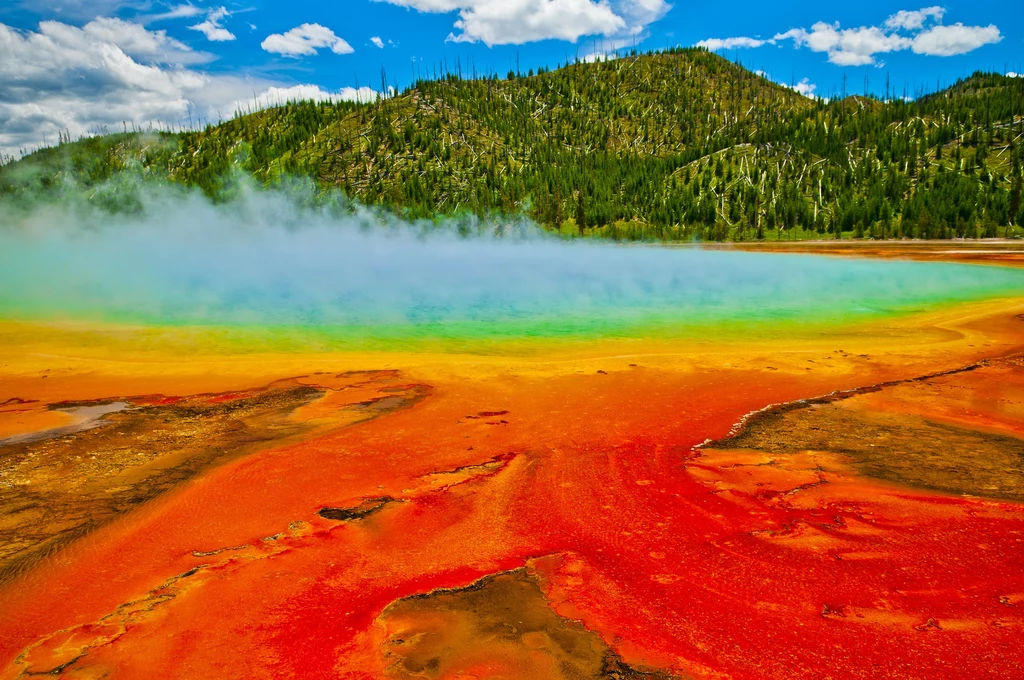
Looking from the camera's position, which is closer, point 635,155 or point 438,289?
point 438,289

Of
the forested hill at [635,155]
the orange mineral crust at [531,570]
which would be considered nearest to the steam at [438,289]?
the orange mineral crust at [531,570]

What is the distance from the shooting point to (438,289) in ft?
93.1

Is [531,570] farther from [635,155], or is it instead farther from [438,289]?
[635,155]

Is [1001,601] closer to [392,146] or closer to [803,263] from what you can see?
[803,263]

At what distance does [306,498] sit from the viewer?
6840 mm

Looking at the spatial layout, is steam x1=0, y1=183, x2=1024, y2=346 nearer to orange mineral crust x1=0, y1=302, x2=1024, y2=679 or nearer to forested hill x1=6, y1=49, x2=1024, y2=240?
orange mineral crust x1=0, y1=302, x2=1024, y2=679

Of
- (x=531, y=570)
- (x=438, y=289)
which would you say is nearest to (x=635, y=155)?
(x=438, y=289)

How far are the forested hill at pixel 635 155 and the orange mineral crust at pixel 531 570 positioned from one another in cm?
7866

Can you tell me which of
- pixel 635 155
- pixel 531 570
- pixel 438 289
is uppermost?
pixel 635 155

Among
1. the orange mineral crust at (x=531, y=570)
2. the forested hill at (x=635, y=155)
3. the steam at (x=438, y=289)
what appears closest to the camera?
the orange mineral crust at (x=531, y=570)

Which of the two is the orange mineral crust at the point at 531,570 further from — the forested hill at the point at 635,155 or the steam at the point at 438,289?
the forested hill at the point at 635,155

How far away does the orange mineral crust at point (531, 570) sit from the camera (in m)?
4.18

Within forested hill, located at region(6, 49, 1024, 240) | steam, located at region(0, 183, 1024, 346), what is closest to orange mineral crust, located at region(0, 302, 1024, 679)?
steam, located at region(0, 183, 1024, 346)

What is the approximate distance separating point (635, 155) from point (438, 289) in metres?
108
